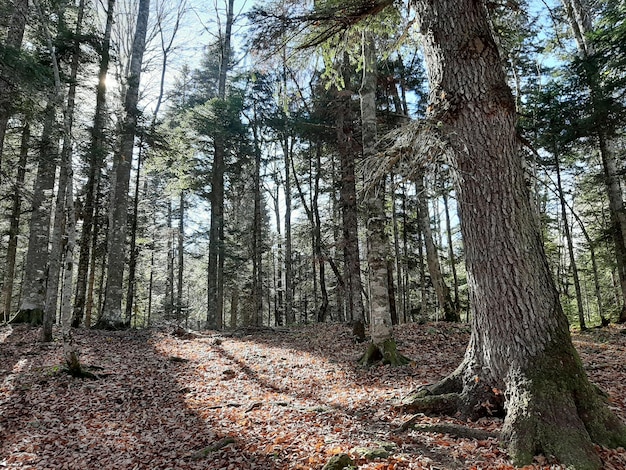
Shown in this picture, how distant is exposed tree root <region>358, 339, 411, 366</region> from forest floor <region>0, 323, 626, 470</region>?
240 mm

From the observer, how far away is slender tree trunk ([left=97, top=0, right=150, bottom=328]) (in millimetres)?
12562

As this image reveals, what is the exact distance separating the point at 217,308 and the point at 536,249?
48.4ft

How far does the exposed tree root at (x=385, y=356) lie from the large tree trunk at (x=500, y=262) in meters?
3.52

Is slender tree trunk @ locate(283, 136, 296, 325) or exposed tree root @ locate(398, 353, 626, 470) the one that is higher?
slender tree trunk @ locate(283, 136, 296, 325)

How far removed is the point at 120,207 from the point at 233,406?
9.62 m

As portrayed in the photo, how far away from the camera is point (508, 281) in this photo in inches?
152

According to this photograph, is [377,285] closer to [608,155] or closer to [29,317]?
[608,155]

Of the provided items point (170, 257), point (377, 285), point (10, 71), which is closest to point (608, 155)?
point (377, 285)

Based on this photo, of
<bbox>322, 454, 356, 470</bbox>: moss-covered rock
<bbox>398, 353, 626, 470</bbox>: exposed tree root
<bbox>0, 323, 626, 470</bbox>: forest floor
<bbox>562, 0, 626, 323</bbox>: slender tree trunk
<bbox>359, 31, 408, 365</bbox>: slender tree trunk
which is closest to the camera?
<bbox>398, 353, 626, 470</bbox>: exposed tree root

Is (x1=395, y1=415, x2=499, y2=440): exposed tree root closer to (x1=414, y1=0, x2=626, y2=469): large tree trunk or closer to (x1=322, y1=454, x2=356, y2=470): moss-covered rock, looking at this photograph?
(x1=414, y1=0, x2=626, y2=469): large tree trunk

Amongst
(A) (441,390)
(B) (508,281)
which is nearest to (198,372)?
(A) (441,390)

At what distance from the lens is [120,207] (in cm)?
1291

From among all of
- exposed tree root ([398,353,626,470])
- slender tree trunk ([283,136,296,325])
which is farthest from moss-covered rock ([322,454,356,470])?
slender tree trunk ([283,136,296,325])

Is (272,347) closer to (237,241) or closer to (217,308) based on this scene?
(217,308)
